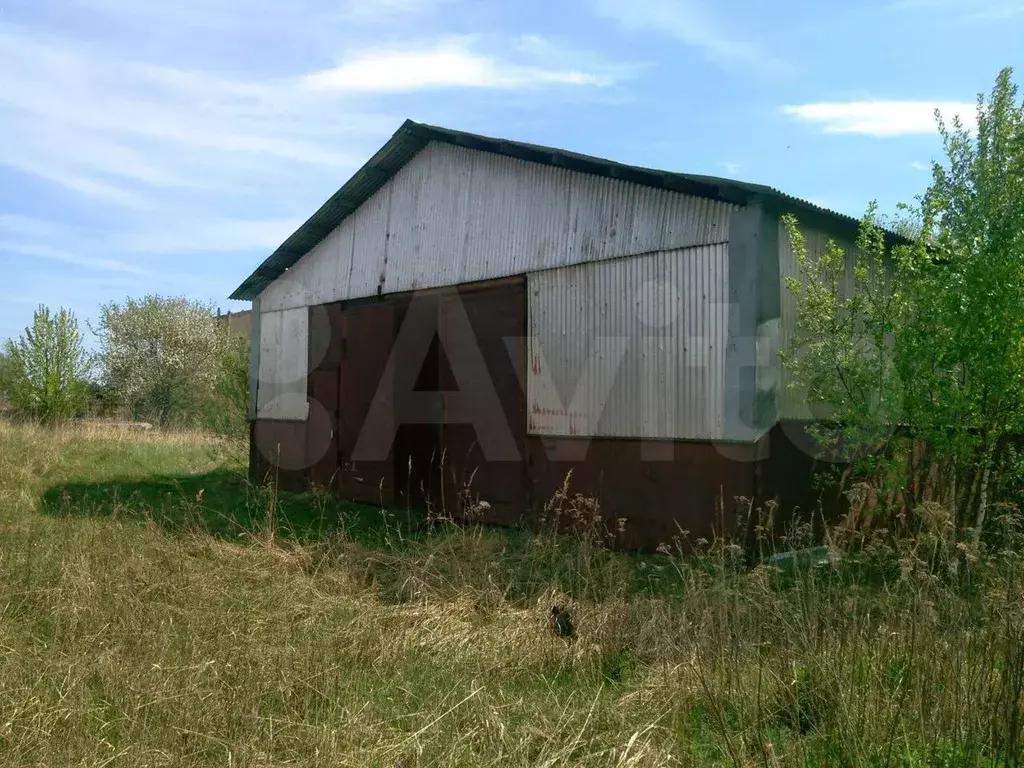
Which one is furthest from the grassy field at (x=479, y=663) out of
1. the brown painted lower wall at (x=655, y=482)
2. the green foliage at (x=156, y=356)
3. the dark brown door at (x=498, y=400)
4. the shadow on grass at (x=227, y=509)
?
the green foliage at (x=156, y=356)

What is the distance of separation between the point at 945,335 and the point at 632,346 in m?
3.07

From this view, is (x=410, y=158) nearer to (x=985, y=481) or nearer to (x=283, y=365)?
(x=283, y=365)

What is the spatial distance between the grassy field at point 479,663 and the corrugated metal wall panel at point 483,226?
12.2 feet

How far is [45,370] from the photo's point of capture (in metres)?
27.4

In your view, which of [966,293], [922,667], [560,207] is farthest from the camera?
[560,207]

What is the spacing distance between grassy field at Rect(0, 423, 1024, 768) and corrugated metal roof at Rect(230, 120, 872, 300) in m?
3.71

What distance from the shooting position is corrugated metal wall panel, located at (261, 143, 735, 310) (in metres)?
9.07

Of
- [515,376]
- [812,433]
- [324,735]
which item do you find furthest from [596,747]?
[515,376]

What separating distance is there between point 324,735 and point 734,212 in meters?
6.40

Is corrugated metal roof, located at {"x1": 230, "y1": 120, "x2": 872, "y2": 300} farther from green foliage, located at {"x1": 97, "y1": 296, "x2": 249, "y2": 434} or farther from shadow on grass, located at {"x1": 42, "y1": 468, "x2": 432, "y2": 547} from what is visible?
green foliage, located at {"x1": 97, "y1": 296, "x2": 249, "y2": 434}

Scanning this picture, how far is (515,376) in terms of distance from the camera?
34.4 feet

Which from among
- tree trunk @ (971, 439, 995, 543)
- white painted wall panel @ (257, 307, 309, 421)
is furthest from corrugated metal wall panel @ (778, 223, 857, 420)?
white painted wall panel @ (257, 307, 309, 421)

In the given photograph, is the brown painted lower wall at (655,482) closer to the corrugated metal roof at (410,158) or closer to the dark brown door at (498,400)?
the dark brown door at (498,400)

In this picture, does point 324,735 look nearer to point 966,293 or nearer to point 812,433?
point 812,433
